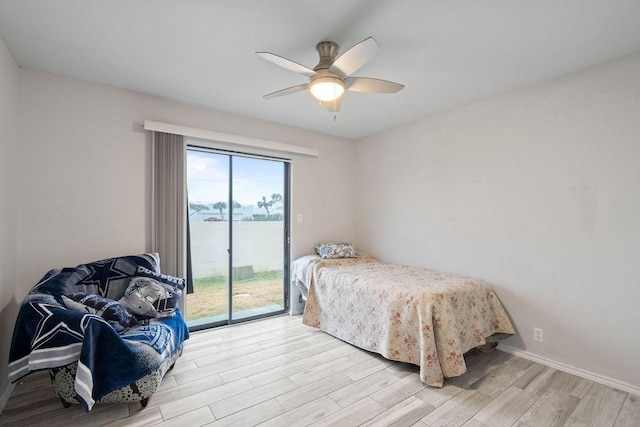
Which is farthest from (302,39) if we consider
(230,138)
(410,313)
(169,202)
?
(410,313)

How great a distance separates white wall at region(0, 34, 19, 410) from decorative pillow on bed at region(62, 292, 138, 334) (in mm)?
552

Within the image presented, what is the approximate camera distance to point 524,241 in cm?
275

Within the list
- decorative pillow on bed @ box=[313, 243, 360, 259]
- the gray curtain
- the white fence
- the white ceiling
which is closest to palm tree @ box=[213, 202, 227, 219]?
the white fence

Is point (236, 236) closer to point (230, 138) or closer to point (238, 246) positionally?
point (238, 246)

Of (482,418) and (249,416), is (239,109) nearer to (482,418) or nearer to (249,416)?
(249,416)

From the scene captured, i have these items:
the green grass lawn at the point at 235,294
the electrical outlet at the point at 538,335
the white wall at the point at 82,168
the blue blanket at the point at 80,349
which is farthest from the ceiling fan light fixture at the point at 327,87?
the electrical outlet at the point at 538,335

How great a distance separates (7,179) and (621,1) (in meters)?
4.16

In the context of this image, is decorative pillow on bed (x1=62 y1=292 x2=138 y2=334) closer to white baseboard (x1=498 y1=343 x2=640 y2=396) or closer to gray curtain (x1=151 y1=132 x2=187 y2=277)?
gray curtain (x1=151 y1=132 x2=187 y2=277)

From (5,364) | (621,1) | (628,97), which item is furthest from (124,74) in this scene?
(628,97)

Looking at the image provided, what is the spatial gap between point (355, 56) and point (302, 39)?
1.57 feet

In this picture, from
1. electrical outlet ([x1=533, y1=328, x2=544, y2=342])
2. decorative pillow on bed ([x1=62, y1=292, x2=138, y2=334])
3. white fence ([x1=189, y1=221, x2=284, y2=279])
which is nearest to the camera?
decorative pillow on bed ([x1=62, y1=292, x2=138, y2=334])

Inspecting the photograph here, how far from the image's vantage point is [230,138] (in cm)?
338

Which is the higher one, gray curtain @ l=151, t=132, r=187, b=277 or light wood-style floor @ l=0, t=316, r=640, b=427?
gray curtain @ l=151, t=132, r=187, b=277

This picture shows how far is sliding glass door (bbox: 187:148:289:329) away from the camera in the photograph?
3416 millimetres
